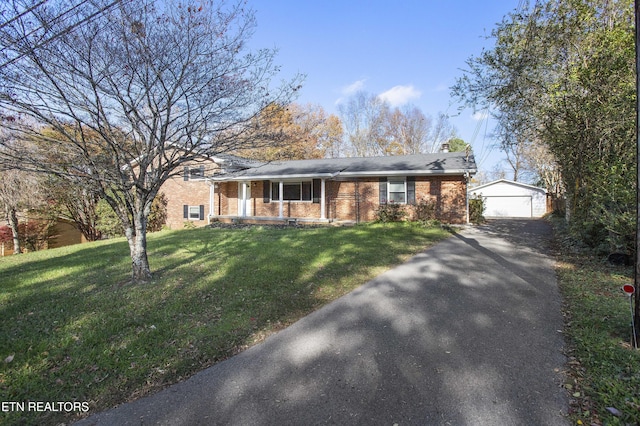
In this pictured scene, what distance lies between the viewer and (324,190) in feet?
53.4

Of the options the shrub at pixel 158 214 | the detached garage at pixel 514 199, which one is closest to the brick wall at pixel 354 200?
the shrub at pixel 158 214

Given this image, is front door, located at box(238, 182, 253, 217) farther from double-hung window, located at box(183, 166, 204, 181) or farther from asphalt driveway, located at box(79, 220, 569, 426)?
asphalt driveway, located at box(79, 220, 569, 426)

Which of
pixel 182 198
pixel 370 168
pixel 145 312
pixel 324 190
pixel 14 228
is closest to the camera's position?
pixel 145 312

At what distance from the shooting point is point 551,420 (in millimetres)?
2381

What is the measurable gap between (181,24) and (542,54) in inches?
339

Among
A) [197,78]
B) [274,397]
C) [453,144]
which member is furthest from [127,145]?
[453,144]

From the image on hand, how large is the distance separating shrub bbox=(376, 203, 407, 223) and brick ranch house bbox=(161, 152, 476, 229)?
53 cm

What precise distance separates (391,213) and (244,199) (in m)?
8.21

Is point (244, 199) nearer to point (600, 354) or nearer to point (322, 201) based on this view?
point (322, 201)

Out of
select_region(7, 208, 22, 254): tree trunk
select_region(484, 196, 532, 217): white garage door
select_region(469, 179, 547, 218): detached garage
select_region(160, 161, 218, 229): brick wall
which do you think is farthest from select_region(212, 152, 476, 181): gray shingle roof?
select_region(484, 196, 532, 217): white garage door

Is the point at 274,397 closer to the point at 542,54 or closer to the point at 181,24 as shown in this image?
the point at 181,24

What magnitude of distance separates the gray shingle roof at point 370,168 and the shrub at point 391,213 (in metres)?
1.52

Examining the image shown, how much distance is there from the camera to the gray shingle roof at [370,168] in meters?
14.5

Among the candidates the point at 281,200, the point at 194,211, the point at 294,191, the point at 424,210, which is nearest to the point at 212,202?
the point at 194,211
